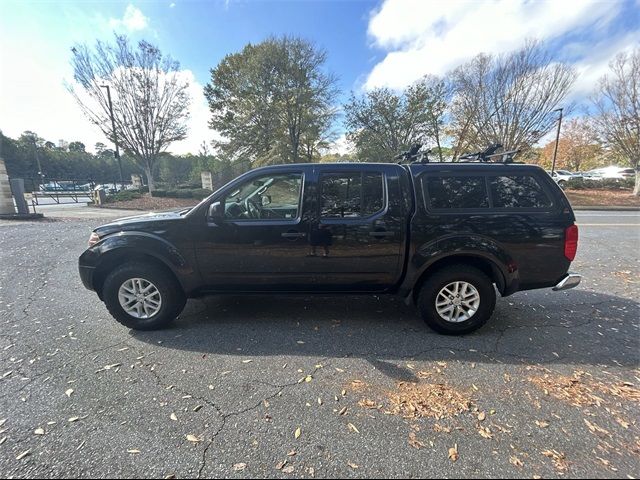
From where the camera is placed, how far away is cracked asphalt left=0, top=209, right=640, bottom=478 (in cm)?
183

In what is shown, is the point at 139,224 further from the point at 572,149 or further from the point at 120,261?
the point at 572,149

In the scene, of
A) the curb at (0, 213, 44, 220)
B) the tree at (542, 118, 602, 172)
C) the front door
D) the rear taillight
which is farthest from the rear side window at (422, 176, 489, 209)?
the tree at (542, 118, 602, 172)

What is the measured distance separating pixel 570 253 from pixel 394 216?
1.92 m

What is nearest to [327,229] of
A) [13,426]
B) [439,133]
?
[13,426]

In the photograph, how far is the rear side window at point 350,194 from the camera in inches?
126

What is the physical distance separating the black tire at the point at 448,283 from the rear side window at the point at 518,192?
0.80 meters

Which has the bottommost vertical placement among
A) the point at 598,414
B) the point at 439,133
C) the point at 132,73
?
the point at 598,414

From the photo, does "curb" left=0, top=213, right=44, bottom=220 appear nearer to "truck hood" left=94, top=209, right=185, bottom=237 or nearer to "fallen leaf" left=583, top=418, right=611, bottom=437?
"truck hood" left=94, top=209, right=185, bottom=237

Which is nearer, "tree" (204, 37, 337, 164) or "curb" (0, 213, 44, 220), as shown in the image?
"curb" (0, 213, 44, 220)

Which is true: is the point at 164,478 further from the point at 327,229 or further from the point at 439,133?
the point at 439,133

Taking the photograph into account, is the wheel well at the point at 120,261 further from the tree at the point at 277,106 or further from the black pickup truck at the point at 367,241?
the tree at the point at 277,106

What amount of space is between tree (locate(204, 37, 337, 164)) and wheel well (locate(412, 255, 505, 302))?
2236 cm

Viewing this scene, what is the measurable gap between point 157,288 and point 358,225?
7.65 ft

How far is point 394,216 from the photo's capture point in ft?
10.3
